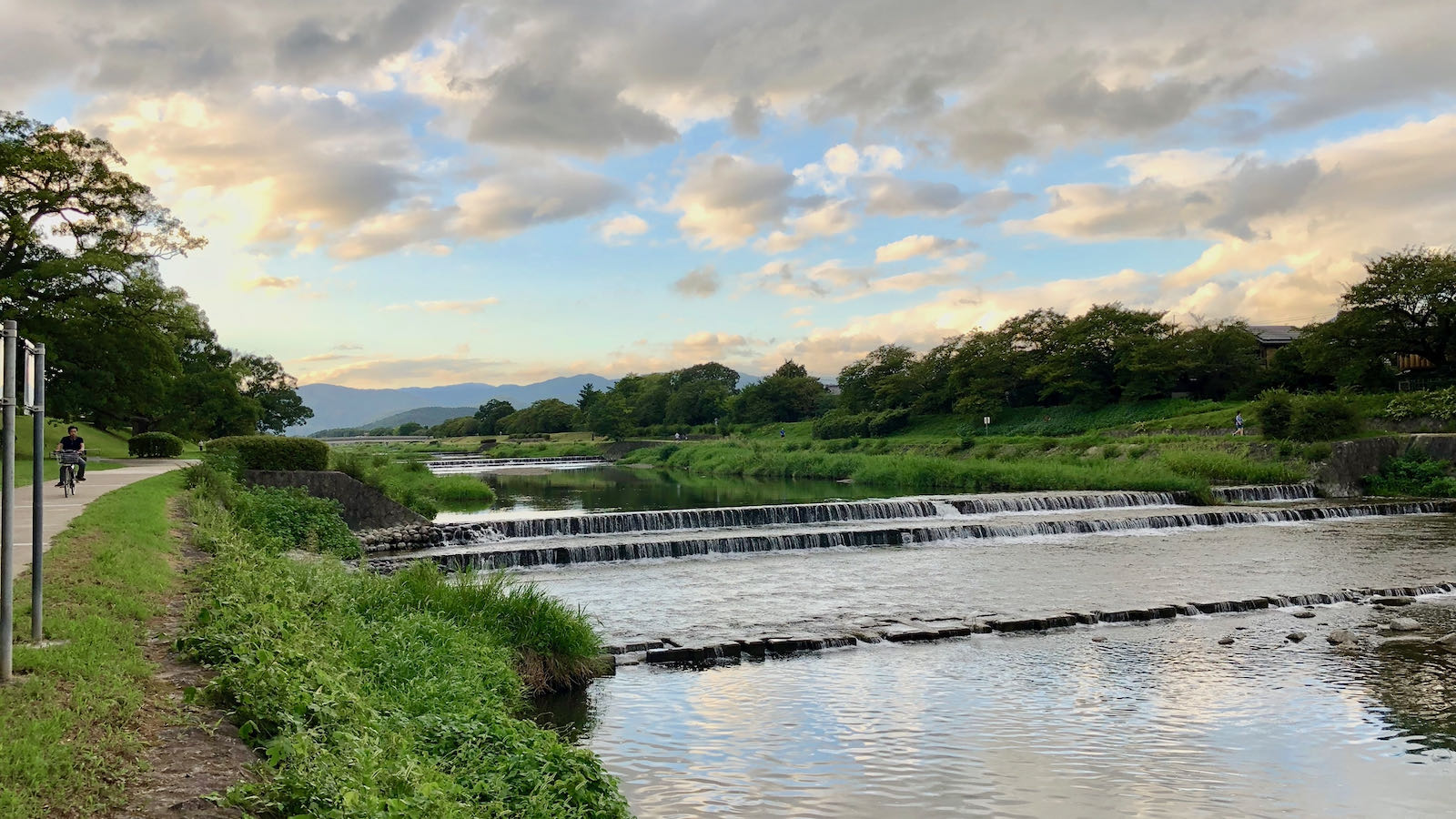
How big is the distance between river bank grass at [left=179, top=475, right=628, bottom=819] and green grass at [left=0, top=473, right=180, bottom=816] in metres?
Answer: 0.49

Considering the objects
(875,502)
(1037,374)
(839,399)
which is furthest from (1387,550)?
(839,399)

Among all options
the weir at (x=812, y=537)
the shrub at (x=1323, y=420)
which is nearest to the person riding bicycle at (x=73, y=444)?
the weir at (x=812, y=537)

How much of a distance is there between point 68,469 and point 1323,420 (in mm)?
36296

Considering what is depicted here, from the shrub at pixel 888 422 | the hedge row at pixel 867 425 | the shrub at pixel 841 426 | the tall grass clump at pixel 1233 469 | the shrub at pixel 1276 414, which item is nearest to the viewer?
the tall grass clump at pixel 1233 469

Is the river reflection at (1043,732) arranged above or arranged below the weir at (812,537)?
below

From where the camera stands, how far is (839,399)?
241ft

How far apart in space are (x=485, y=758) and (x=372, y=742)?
0.81 m

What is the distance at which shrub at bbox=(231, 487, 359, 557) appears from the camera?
1750 centimetres

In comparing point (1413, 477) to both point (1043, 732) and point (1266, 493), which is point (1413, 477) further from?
point (1043, 732)

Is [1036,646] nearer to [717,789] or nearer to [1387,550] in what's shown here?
[717,789]

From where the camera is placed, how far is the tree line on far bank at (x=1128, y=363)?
42.6 m

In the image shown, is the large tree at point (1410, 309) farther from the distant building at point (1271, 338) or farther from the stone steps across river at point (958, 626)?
the stone steps across river at point (958, 626)

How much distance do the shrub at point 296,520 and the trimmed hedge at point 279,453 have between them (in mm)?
1772

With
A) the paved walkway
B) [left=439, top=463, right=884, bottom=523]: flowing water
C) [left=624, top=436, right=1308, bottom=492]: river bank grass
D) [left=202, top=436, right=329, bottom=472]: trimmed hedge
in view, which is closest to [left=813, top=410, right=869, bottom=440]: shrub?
[left=624, top=436, right=1308, bottom=492]: river bank grass
